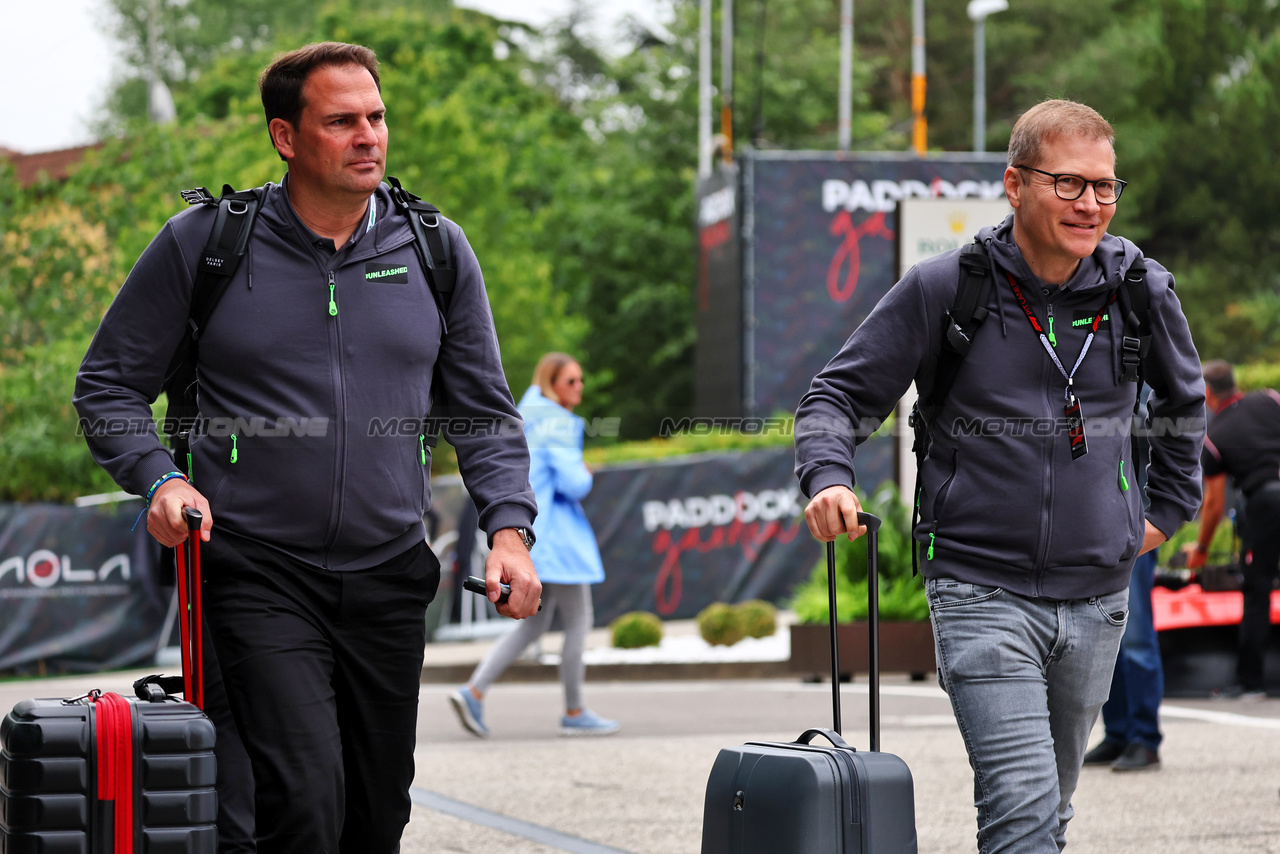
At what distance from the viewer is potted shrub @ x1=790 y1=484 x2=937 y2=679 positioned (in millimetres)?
12008

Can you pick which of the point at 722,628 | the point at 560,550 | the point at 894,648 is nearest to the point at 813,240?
the point at 722,628

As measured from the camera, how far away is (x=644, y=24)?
5209 cm

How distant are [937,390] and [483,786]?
4366 mm

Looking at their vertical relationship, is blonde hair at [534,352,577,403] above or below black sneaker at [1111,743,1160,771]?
above

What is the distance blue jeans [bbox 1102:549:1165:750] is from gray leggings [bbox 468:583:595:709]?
115 inches

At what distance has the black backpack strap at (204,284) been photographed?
3.70 metres

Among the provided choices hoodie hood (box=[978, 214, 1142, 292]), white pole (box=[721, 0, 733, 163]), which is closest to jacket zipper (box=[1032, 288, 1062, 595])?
hoodie hood (box=[978, 214, 1142, 292])

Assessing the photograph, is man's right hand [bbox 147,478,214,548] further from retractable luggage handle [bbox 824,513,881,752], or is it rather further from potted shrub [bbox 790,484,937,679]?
potted shrub [bbox 790,484,937,679]

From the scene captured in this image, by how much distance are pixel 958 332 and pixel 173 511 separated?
1.74 m

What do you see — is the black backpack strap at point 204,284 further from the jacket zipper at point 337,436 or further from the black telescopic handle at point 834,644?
the black telescopic handle at point 834,644

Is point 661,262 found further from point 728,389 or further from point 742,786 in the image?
point 742,786

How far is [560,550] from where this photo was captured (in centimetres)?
973

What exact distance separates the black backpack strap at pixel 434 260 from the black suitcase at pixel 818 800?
1013 mm

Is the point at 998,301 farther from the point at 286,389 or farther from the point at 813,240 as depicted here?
the point at 813,240
